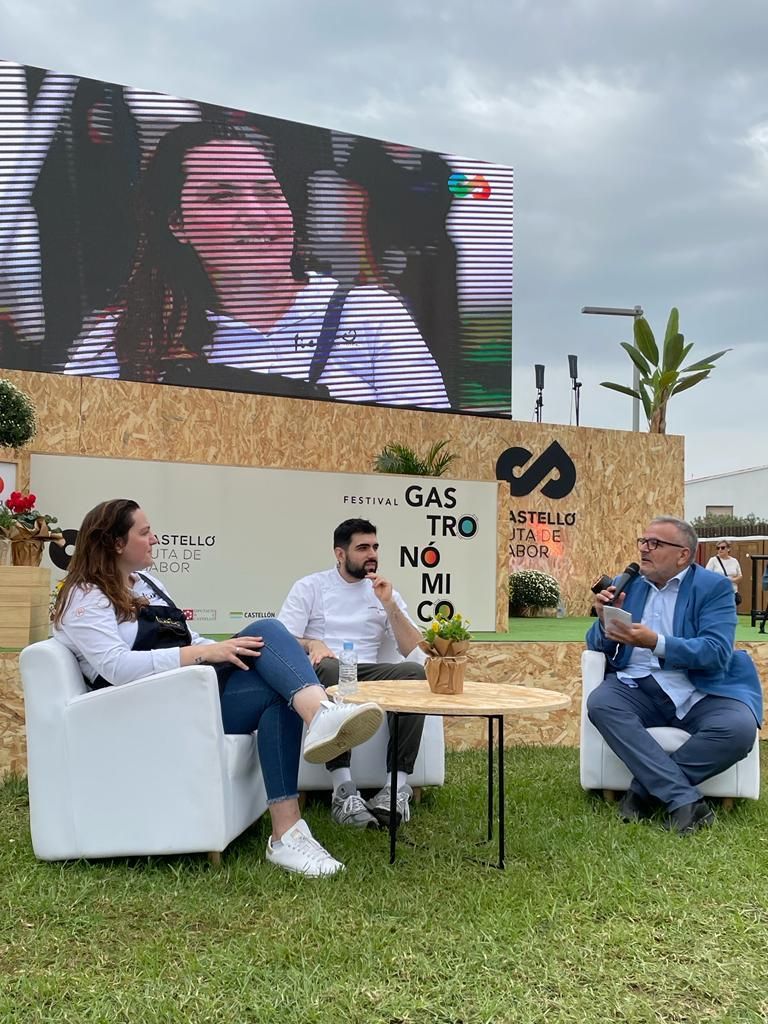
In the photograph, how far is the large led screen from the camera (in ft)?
32.4

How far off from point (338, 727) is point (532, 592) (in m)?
8.06

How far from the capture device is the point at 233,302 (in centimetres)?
1062

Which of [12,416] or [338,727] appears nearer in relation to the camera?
[338,727]

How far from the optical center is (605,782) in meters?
3.76

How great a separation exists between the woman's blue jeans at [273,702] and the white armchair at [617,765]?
1405 mm

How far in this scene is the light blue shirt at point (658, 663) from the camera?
3652mm

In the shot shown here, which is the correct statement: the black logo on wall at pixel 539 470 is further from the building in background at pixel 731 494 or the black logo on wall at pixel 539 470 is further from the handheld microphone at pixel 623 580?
the building in background at pixel 731 494

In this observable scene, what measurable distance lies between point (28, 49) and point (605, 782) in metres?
10.6

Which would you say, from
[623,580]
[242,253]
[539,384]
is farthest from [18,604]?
[539,384]

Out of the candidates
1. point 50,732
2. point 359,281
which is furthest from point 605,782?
point 359,281

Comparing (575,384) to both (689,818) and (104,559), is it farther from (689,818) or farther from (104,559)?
(104,559)

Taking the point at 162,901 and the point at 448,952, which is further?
the point at 162,901

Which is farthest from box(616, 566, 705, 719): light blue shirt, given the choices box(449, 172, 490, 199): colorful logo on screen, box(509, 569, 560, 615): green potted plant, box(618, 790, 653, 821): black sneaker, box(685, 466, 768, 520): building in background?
box(685, 466, 768, 520): building in background

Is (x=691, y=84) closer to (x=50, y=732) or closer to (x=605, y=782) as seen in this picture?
(x=605, y=782)
